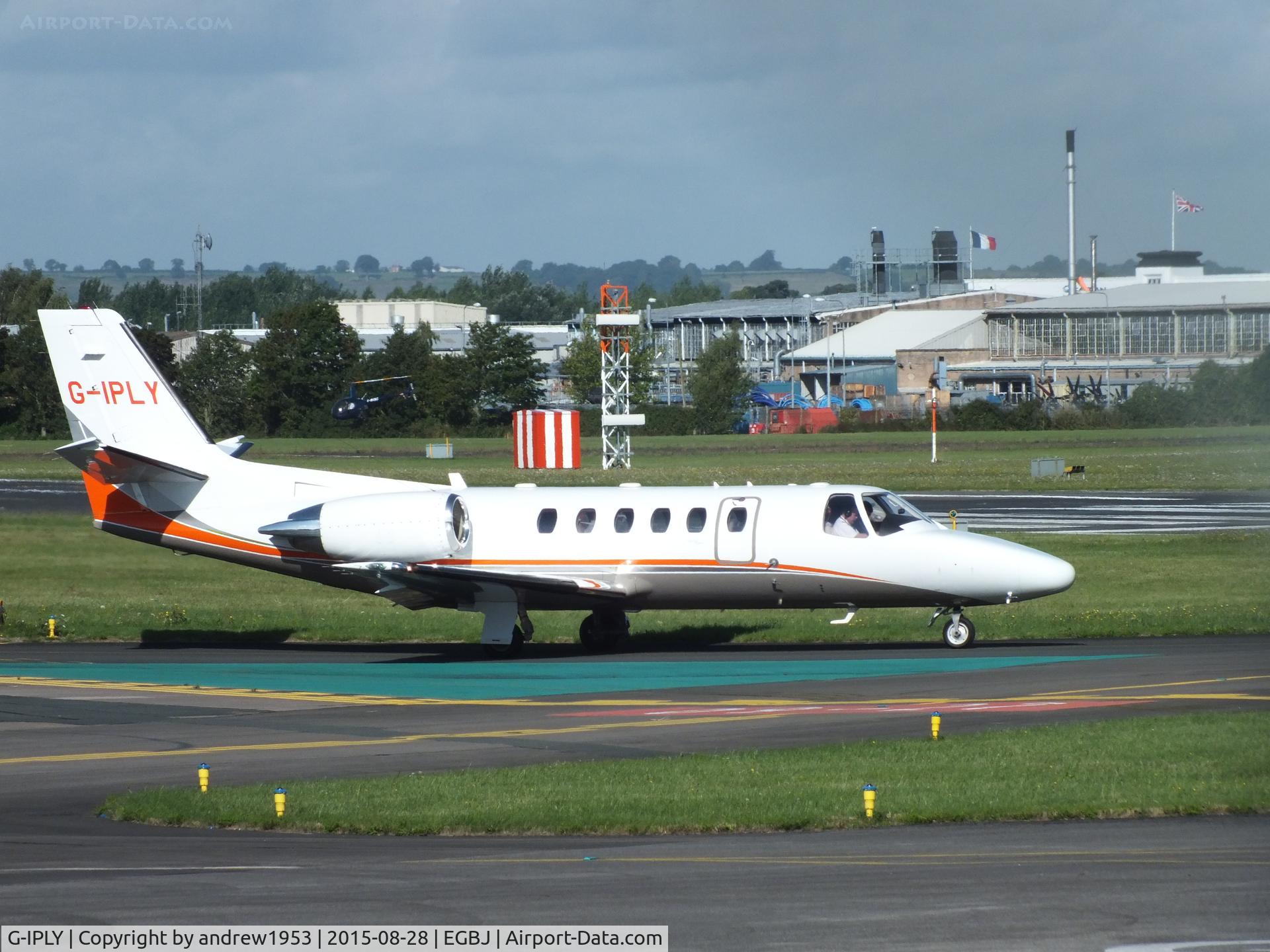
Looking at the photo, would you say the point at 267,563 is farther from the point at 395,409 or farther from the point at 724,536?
the point at 395,409

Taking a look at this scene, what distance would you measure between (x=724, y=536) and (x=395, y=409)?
86.4m

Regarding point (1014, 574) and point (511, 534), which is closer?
point (1014, 574)

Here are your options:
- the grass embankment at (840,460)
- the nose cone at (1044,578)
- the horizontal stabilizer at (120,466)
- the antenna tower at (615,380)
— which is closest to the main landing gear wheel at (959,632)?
the nose cone at (1044,578)

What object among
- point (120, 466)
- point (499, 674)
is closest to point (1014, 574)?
point (499, 674)

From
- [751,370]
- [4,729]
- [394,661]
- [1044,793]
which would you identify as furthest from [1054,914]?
[751,370]

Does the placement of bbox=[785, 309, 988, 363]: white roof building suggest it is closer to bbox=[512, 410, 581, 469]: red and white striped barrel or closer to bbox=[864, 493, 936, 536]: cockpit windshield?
bbox=[512, 410, 581, 469]: red and white striped barrel

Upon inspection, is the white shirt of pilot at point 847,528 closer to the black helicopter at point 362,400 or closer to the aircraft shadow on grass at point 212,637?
the aircraft shadow on grass at point 212,637

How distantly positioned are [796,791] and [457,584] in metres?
12.4

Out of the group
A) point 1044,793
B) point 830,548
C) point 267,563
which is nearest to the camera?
point 1044,793

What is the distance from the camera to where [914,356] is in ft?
414

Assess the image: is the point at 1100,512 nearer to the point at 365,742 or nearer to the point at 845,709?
the point at 845,709

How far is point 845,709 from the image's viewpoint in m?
20.2

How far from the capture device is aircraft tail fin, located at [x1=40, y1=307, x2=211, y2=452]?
2953 centimetres

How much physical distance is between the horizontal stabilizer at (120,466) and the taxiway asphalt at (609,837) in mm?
3374
